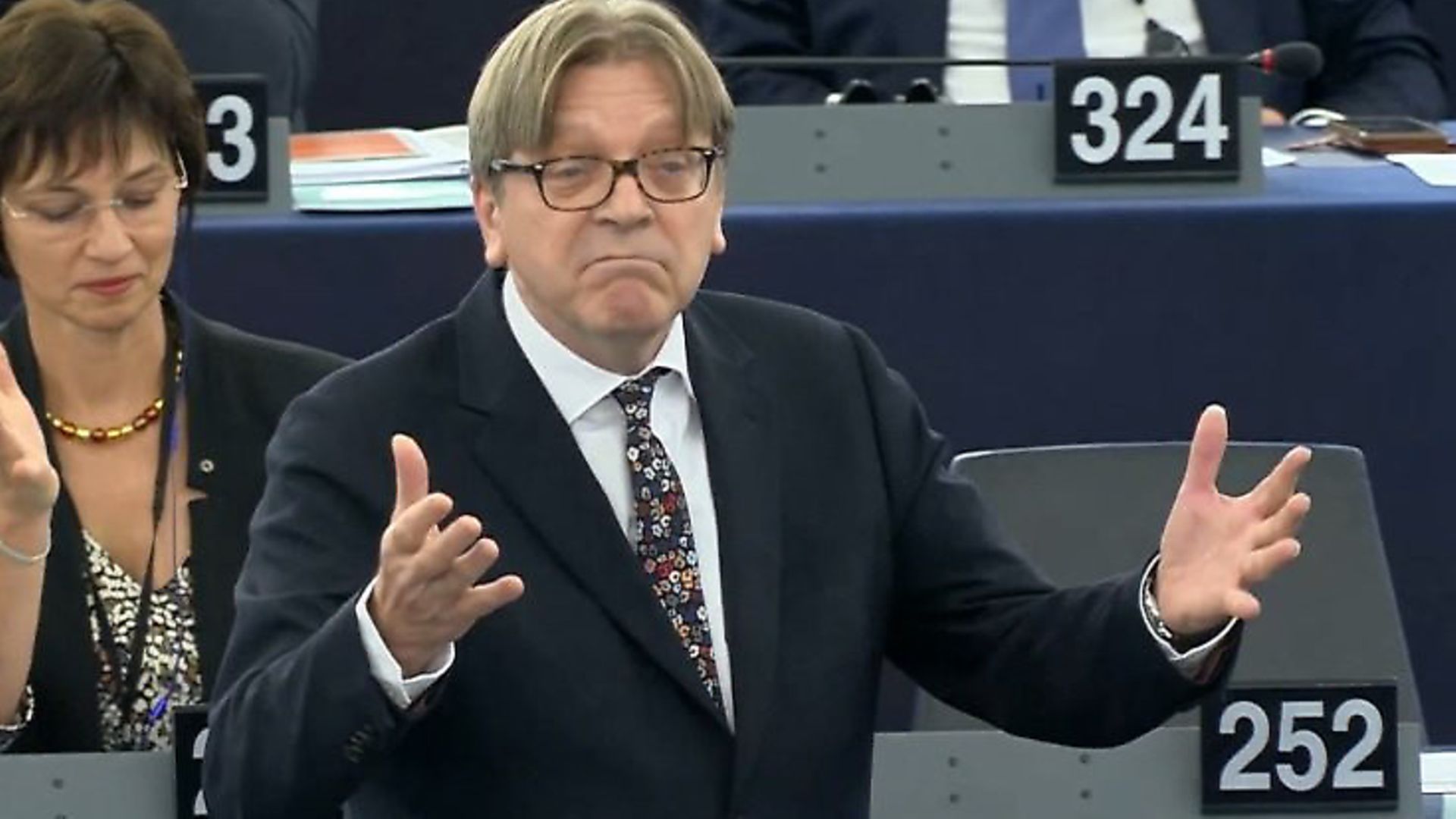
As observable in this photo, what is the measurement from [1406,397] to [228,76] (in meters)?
1.32

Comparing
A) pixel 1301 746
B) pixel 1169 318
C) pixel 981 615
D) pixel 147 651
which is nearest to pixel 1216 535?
pixel 981 615

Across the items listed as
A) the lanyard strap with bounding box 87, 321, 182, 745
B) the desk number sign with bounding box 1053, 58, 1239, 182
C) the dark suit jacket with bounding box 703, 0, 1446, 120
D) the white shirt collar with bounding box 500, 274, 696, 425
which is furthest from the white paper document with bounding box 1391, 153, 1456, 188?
the white shirt collar with bounding box 500, 274, 696, 425

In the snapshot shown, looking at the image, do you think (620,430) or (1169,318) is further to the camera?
(1169,318)

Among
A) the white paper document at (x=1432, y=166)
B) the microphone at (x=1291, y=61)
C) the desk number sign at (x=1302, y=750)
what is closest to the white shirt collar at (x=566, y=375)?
the desk number sign at (x=1302, y=750)

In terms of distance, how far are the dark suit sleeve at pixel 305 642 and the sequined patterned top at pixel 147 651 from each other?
69cm

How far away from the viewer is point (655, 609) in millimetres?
2281

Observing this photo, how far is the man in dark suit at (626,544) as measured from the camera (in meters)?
2.24

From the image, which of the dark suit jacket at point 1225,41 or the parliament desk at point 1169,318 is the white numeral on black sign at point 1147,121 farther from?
the dark suit jacket at point 1225,41

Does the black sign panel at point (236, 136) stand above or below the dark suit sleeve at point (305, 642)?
above

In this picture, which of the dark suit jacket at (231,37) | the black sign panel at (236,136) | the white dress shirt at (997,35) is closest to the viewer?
the black sign panel at (236,136)

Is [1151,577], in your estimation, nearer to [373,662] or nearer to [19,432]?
[373,662]

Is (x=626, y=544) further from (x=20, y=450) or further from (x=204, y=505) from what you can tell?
(x=204, y=505)

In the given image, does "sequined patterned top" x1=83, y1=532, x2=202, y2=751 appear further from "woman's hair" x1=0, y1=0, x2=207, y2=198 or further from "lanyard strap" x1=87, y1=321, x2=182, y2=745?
"woman's hair" x1=0, y1=0, x2=207, y2=198

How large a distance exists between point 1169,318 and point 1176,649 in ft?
4.78
